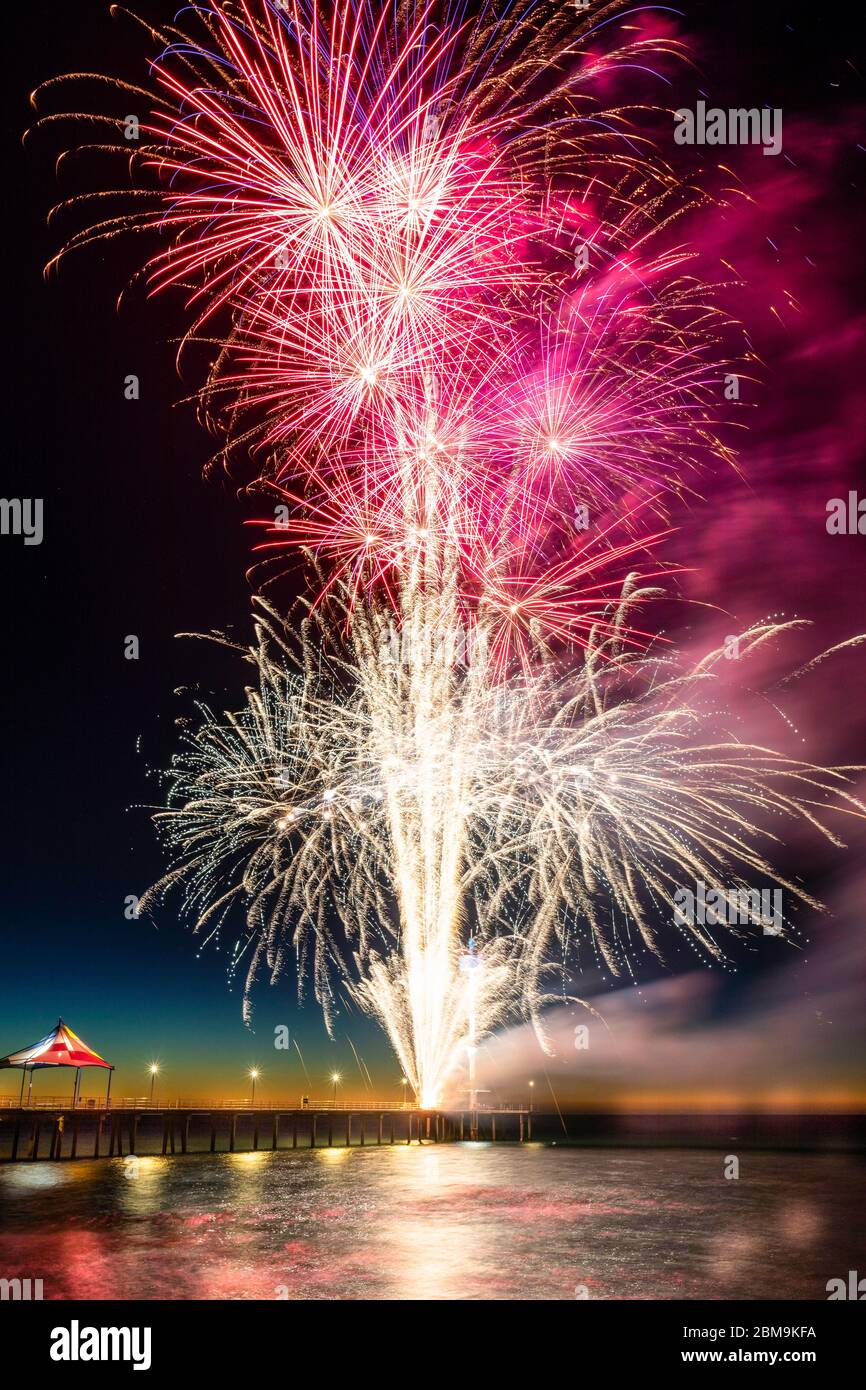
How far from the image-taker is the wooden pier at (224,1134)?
5233cm

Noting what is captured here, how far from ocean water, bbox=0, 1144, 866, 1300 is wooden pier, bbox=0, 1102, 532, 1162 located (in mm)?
4464

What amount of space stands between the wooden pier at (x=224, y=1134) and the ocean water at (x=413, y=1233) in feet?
14.6

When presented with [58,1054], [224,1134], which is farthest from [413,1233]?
[224,1134]

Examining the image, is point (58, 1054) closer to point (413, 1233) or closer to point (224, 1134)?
point (413, 1233)

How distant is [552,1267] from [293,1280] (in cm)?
575

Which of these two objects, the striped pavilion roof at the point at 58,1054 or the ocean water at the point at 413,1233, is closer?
the ocean water at the point at 413,1233

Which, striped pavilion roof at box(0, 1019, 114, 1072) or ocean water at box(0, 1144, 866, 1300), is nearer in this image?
ocean water at box(0, 1144, 866, 1300)

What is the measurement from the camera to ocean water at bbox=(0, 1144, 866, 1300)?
766 inches

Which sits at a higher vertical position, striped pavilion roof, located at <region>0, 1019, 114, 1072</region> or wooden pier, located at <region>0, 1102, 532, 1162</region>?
striped pavilion roof, located at <region>0, 1019, 114, 1072</region>

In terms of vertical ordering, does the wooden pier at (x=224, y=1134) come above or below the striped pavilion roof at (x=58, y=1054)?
below

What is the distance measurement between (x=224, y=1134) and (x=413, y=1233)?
84.2 m
